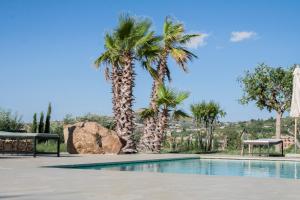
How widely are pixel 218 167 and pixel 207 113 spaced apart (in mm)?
10588

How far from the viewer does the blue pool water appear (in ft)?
40.3

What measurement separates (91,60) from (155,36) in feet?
12.3

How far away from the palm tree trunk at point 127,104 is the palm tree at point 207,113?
230 inches

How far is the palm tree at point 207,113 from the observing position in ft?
82.1

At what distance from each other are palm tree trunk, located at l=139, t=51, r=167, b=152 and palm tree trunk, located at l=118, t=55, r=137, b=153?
55.5 inches

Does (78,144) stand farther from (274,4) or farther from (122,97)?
(274,4)

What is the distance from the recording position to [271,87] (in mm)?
25562

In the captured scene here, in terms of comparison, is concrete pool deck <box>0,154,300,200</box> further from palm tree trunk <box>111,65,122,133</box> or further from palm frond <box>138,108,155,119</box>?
palm tree trunk <box>111,65,122,133</box>

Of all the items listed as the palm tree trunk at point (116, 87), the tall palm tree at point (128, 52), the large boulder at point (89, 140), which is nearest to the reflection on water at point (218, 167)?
the large boulder at point (89, 140)

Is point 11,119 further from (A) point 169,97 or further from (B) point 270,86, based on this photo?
(B) point 270,86

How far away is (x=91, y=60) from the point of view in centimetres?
2283

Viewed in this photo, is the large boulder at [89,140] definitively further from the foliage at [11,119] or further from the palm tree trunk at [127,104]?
the foliage at [11,119]

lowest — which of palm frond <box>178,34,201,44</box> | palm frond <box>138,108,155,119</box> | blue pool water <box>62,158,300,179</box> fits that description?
blue pool water <box>62,158,300,179</box>

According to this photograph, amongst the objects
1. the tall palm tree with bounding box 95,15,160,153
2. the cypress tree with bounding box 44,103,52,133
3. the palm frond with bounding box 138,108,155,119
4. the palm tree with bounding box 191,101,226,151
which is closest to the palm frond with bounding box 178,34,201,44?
the tall palm tree with bounding box 95,15,160,153
